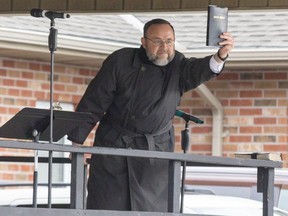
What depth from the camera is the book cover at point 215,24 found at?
630 centimetres

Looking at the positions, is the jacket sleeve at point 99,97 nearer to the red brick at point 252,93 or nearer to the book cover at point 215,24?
the book cover at point 215,24

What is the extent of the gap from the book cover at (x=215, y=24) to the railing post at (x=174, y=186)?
2.31 ft

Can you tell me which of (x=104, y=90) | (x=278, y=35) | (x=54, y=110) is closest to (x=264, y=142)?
(x=278, y=35)

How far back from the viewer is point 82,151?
5855 mm

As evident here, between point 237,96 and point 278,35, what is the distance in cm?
133

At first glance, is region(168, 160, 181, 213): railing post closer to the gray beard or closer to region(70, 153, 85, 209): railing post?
region(70, 153, 85, 209): railing post

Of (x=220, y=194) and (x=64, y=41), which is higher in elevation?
(x=64, y=41)

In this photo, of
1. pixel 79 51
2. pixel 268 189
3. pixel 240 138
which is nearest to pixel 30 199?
pixel 268 189

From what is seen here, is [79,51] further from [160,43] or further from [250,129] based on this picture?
[160,43]

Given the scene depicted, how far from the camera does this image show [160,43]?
6836mm

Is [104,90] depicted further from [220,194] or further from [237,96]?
[237,96]

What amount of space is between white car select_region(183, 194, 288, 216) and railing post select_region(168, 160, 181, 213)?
1540 millimetres

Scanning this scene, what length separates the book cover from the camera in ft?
20.7

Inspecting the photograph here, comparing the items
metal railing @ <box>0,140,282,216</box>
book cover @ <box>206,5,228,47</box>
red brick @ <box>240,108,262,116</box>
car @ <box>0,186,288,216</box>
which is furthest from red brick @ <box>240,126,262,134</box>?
book cover @ <box>206,5,228,47</box>
